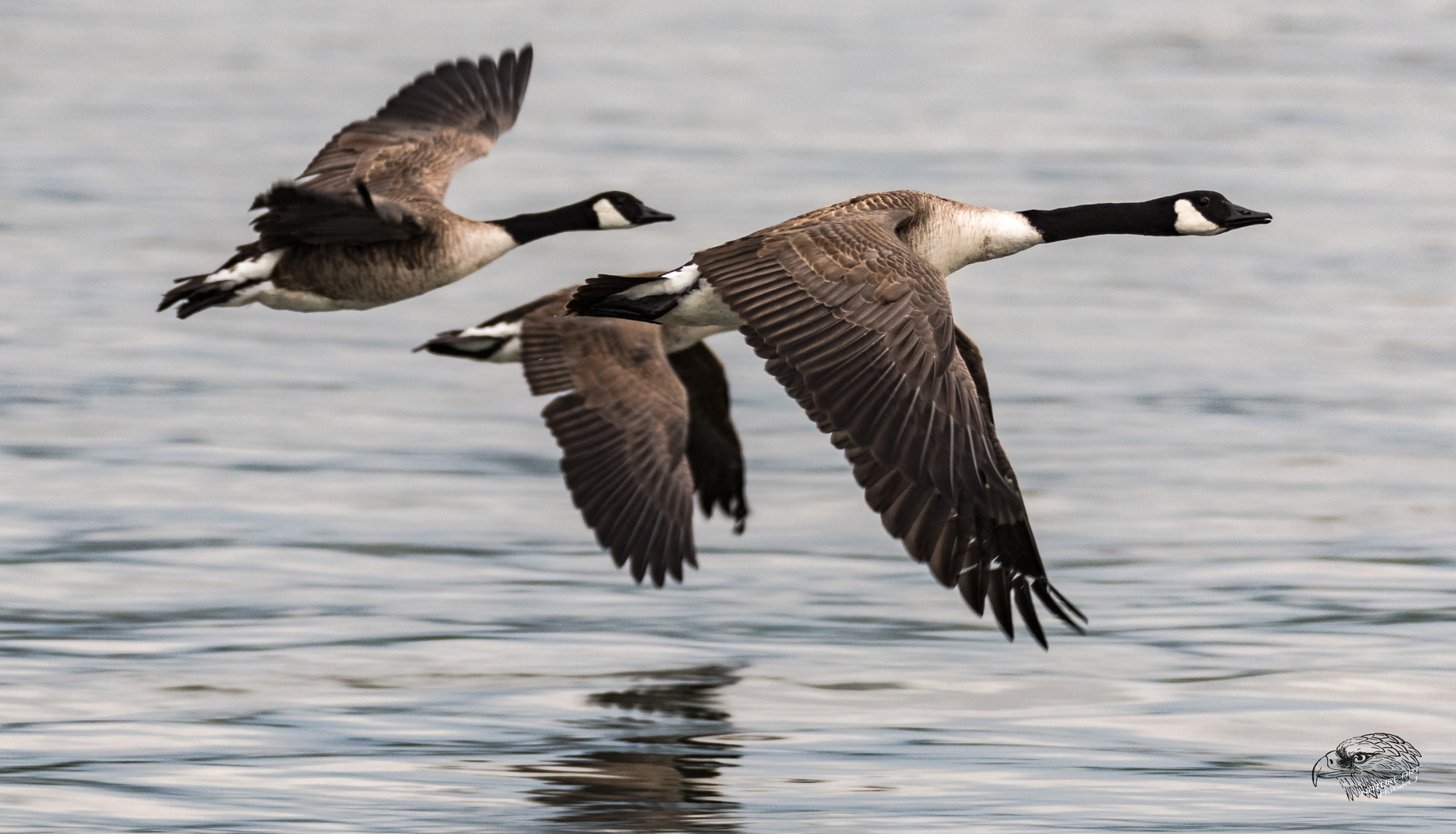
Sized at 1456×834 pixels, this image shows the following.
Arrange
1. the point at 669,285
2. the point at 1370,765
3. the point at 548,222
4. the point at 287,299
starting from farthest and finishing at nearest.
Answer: the point at 548,222 < the point at 287,299 < the point at 1370,765 < the point at 669,285

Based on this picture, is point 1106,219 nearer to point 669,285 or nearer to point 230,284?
point 669,285

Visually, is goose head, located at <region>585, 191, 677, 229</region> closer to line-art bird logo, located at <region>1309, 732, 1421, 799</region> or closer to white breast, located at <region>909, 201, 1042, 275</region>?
white breast, located at <region>909, 201, 1042, 275</region>

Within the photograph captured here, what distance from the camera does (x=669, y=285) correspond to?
1097 cm

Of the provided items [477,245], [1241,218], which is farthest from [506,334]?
[1241,218]

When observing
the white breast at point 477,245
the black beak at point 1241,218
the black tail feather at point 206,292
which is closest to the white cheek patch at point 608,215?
the white breast at point 477,245

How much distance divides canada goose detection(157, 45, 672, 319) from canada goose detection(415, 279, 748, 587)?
74 centimetres

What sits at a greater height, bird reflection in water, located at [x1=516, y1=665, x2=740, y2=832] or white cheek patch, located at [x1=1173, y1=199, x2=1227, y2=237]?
white cheek patch, located at [x1=1173, y1=199, x2=1227, y2=237]

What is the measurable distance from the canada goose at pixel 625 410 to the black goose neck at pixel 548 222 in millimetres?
512

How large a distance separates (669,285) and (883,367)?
54.1 inches

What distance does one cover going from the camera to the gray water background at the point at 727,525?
11586 mm

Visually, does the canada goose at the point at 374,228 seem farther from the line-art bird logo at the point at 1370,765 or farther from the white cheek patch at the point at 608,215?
the line-art bird logo at the point at 1370,765

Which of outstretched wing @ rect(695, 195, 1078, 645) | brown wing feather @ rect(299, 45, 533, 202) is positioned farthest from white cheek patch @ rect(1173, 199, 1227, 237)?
brown wing feather @ rect(299, 45, 533, 202)

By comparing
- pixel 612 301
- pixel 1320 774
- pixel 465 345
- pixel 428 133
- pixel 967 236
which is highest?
pixel 428 133

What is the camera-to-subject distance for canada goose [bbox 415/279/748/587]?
14.1 m
